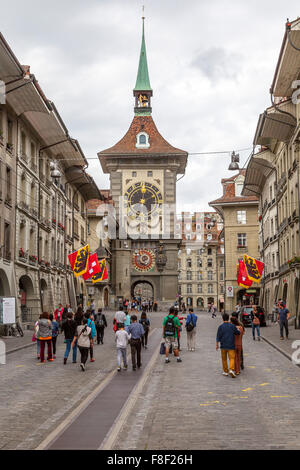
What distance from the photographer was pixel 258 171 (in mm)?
53969

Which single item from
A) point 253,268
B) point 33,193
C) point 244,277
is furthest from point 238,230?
point 33,193

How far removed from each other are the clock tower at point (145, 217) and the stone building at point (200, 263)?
4121 cm

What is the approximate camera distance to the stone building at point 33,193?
32.1m

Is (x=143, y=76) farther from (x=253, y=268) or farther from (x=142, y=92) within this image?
(x=253, y=268)

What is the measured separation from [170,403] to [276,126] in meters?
30.1

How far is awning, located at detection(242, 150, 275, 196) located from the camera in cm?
4872

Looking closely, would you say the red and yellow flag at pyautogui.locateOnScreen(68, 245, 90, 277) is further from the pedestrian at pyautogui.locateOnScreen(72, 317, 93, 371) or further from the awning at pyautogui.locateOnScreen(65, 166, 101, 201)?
the pedestrian at pyautogui.locateOnScreen(72, 317, 93, 371)

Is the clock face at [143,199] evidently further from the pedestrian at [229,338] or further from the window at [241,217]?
the pedestrian at [229,338]

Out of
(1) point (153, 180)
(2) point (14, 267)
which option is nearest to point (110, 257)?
(1) point (153, 180)

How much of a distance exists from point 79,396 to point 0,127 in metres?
21.2

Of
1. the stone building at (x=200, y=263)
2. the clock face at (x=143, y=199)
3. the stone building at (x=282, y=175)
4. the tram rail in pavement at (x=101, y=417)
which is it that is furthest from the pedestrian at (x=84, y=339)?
the stone building at (x=200, y=263)

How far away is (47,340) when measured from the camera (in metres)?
20.6
